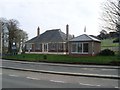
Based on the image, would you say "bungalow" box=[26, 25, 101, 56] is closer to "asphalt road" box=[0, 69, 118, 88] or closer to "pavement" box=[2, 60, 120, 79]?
"pavement" box=[2, 60, 120, 79]

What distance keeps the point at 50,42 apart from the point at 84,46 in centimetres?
1993

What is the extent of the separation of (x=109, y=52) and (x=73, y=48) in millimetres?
7540

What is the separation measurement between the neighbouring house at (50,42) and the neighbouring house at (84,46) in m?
12.9

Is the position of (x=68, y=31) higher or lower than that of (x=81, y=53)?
higher

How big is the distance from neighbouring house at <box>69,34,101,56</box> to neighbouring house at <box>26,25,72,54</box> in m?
12.9

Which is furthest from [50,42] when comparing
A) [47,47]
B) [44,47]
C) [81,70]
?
[81,70]

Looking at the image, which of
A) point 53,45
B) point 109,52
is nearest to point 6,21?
point 53,45

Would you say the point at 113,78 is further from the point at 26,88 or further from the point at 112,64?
the point at 112,64

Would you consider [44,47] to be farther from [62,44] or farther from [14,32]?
[14,32]

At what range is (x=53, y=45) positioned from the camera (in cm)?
7625

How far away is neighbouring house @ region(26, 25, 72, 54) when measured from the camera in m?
74.6

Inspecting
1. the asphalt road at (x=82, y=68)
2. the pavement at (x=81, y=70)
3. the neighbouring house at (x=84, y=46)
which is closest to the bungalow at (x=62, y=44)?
the neighbouring house at (x=84, y=46)

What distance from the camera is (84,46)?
5850 centimetres

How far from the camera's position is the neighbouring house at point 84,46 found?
57412 millimetres
